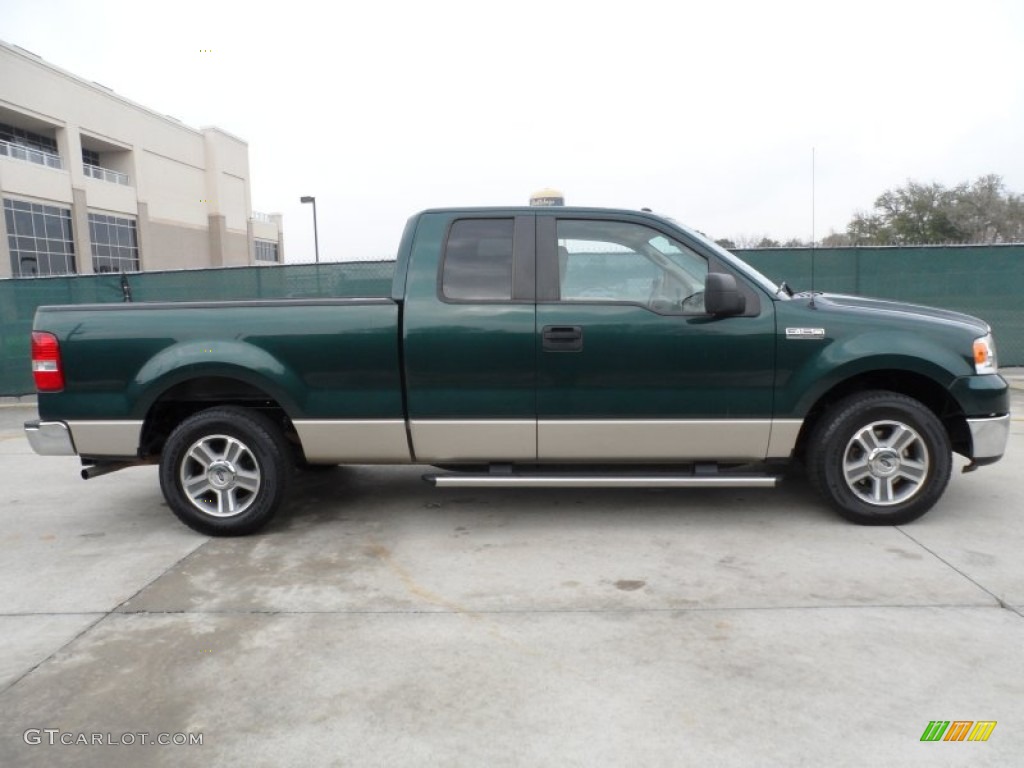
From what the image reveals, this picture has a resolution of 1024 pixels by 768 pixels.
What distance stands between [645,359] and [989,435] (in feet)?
7.02

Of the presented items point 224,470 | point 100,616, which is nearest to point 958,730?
point 100,616

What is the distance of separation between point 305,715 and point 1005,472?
5.70m

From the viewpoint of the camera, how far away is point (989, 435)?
14.8 feet

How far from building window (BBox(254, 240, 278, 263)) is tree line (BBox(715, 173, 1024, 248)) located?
4924 cm

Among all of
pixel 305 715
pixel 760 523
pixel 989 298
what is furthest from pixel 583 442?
pixel 989 298

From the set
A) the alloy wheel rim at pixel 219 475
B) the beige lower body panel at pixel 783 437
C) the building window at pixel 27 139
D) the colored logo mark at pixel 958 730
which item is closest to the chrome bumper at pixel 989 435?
the beige lower body panel at pixel 783 437

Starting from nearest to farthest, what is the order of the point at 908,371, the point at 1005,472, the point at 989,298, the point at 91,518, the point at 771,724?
the point at 771,724
the point at 908,371
the point at 91,518
the point at 1005,472
the point at 989,298

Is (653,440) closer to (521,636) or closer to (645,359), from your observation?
(645,359)

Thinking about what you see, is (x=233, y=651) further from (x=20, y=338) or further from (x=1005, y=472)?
(x=20, y=338)

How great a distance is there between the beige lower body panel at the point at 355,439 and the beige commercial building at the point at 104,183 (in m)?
42.2

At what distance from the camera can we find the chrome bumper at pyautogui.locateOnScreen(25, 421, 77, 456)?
4.64 meters

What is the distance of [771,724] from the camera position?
2.59 m

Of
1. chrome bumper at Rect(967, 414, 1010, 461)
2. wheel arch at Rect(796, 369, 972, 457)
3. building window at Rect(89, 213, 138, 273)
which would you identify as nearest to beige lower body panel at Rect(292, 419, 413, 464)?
wheel arch at Rect(796, 369, 972, 457)

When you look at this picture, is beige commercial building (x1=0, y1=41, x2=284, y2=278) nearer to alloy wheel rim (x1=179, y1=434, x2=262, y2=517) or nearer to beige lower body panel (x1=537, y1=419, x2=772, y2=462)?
alloy wheel rim (x1=179, y1=434, x2=262, y2=517)
